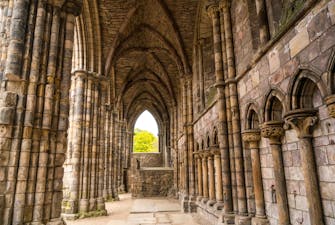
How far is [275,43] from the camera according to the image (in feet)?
14.7

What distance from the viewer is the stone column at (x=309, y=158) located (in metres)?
3.37

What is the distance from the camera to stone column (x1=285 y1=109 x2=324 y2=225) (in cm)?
337

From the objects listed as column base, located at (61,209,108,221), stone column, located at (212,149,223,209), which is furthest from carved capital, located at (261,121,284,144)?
column base, located at (61,209,108,221)

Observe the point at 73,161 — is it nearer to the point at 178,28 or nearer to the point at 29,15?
the point at 29,15

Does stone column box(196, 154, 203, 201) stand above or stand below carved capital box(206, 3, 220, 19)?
below

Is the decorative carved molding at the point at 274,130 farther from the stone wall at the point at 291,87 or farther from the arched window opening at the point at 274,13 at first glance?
the arched window opening at the point at 274,13

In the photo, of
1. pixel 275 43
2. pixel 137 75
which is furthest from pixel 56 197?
pixel 137 75

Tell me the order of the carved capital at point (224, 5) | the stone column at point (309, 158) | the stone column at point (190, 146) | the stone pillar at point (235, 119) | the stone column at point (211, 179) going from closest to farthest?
the stone column at point (309, 158) → the stone pillar at point (235, 119) → the carved capital at point (224, 5) → the stone column at point (211, 179) → the stone column at point (190, 146)

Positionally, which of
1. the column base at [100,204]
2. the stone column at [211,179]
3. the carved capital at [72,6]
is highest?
the carved capital at [72,6]

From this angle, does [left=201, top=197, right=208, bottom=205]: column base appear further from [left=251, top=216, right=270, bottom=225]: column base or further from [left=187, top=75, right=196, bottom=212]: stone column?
[left=251, top=216, right=270, bottom=225]: column base

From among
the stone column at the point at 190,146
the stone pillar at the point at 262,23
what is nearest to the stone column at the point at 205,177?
the stone column at the point at 190,146

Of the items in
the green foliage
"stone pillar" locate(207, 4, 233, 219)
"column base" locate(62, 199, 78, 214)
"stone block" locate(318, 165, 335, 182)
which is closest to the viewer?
"stone block" locate(318, 165, 335, 182)

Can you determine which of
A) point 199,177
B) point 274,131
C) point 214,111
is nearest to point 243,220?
point 274,131

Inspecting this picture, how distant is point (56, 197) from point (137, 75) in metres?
15.5
